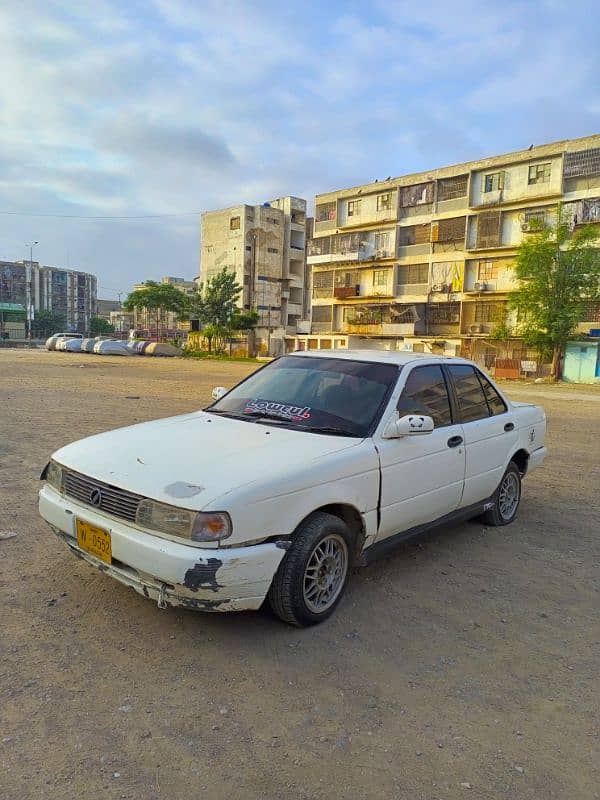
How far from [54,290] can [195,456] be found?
138 meters

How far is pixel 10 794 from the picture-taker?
204 centimetres

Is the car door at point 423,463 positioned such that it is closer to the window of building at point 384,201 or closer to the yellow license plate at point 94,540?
the yellow license plate at point 94,540

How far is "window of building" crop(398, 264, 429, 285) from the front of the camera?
45312 mm

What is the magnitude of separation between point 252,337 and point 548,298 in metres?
32.5

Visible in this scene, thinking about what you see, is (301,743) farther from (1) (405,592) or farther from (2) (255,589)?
(1) (405,592)

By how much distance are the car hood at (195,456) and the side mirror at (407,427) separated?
262 millimetres

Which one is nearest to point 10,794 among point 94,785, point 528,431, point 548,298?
point 94,785

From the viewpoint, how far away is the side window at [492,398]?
5.09 m

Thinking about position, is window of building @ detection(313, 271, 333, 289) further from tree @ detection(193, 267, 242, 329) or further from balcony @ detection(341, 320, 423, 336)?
tree @ detection(193, 267, 242, 329)

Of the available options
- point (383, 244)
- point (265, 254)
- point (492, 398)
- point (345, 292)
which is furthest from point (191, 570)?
point (265, 254)

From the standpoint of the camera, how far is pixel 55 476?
144 inches

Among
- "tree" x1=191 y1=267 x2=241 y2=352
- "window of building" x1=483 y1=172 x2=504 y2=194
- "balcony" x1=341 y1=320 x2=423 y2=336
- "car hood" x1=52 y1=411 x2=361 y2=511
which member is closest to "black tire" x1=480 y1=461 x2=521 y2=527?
"car hood" x1=52 y1=411 x2=361 y2=511

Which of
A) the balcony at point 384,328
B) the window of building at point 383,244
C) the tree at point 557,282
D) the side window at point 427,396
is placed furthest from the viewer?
the window of building at point 383,244

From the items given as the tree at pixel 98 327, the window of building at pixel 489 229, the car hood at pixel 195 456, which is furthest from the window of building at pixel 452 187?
the tree at pixel 98 327
